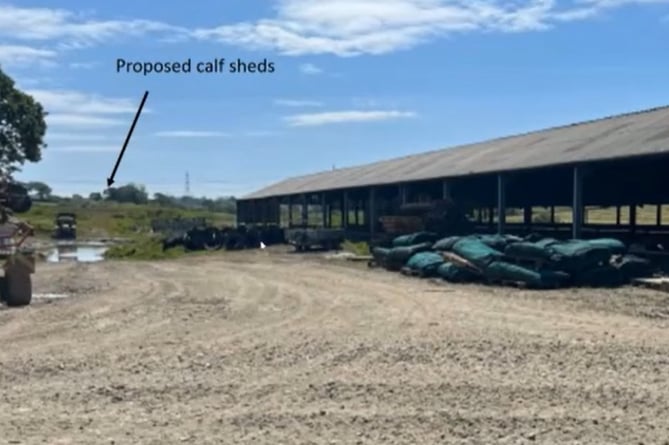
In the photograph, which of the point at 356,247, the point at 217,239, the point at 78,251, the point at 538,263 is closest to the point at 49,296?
the point at 538,263

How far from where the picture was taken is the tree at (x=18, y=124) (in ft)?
194

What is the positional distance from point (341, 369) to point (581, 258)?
1048 centimetres

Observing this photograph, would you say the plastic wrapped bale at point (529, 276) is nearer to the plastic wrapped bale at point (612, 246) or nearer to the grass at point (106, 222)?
the plastic wrapped bale at point (612, 246)

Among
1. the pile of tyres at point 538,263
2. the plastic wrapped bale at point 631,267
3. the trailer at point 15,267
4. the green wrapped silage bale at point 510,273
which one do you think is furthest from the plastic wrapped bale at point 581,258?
the trailer at point 15,267

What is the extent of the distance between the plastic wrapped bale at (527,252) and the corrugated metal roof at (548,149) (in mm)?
3270

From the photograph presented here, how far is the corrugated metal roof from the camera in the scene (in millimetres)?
22156

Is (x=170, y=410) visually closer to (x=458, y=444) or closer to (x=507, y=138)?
(x=458, y=444)

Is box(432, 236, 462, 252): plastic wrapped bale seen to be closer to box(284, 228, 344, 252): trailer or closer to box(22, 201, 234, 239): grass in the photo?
box(284, 228, 344, 252): trailer

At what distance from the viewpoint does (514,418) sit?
705 cm

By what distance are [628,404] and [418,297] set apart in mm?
9643

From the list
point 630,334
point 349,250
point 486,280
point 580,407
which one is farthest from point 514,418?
point 349,250

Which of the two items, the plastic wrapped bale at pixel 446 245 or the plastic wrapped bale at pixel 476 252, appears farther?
the plastic wrapped bale at pixel 446 245

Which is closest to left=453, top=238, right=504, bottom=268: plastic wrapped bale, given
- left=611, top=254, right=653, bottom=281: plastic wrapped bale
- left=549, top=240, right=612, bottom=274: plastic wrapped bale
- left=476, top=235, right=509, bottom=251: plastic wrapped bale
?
left=476, top=235, right=509, bottom=251: plastic wrapped bale

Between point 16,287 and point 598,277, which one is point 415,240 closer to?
point 598,277
